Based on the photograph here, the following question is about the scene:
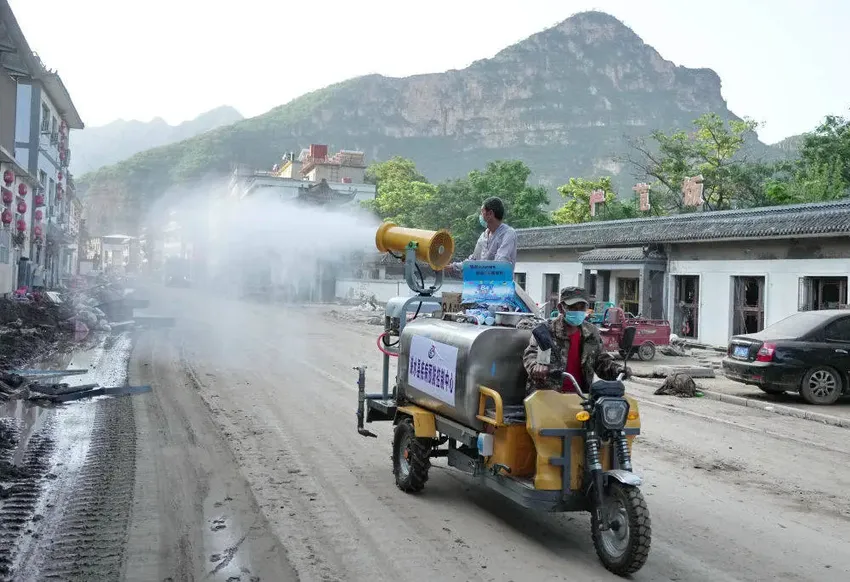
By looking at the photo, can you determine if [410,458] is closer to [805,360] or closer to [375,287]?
[805,360]

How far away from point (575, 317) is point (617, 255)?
22003 millimetres

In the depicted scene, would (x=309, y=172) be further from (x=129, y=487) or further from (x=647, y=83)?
(x=647, y=83)

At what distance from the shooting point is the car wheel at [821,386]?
13.1 metres

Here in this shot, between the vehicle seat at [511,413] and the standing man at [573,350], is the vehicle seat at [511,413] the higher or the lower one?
the lower one

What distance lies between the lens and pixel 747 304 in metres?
22.8

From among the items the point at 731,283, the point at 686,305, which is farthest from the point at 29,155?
the point at 731,283

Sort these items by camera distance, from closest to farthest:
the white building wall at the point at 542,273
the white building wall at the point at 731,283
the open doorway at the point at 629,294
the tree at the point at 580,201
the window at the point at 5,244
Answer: the white building wall at the point at 731,283
the window at the point at 5,244
the open doorway at the point at 629,294
the white building wall at the point at 542,273
the tree at the point at 580,201

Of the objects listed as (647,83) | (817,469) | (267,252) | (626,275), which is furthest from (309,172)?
(647,83)

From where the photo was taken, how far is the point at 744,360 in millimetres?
13438

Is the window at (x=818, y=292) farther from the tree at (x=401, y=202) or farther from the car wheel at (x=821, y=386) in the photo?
the tree at (x=401, y=202)

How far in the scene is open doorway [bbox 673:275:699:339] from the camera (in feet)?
81.0

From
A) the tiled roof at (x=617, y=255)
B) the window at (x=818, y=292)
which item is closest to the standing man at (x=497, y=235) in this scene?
the window at (x=818, y=292)

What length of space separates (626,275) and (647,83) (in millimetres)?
165714

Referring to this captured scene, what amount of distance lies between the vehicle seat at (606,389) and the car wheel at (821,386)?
9.43m
